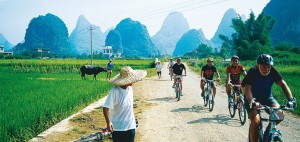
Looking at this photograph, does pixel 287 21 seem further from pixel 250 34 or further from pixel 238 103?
pixel 238 103

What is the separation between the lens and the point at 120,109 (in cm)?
378

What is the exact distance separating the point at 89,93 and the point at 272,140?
8.78 m

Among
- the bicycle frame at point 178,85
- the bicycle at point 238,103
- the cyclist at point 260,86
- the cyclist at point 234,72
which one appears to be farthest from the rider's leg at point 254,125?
the bicycle frame at point 178,85

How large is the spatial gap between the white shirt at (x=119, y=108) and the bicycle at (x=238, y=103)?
14.7 feet

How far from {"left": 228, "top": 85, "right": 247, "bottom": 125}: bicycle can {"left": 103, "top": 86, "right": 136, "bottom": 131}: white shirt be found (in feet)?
14.7

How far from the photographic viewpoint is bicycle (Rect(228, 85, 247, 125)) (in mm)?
7410

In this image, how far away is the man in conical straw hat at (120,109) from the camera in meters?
3.75

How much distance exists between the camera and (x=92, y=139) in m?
5.42

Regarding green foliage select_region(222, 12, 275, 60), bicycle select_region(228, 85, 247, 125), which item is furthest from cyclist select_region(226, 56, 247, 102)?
green foliage select_region(222, 12, 275, 60)

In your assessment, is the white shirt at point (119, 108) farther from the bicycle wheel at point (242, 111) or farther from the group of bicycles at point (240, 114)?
the bicycle wheel at point (242, 111)

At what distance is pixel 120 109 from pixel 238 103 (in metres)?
4.83

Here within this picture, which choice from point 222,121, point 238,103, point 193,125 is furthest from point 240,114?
point 193,125

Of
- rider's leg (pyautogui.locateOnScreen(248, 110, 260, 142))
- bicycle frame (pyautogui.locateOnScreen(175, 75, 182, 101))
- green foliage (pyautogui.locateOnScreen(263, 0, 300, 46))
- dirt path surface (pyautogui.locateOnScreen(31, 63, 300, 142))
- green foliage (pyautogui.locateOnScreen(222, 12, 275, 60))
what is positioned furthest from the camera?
green foliage (pyautogui.locateOnScreen(263, 0, 300, 46))

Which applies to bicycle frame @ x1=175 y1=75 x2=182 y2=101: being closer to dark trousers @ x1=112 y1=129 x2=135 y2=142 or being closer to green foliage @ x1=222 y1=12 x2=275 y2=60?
dark trousers @ x1=112 y1=129 x2=135 y2=142
